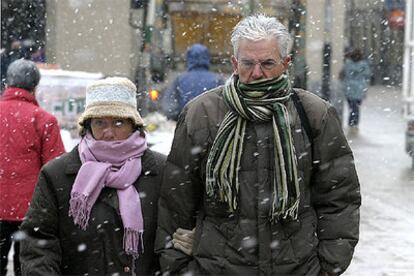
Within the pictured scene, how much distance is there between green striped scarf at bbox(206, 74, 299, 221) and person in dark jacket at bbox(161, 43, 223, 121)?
19.1 feet

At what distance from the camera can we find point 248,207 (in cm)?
348

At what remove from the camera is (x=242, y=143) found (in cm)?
347

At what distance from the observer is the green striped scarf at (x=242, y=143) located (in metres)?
3.45

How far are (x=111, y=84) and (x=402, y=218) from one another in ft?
24.8

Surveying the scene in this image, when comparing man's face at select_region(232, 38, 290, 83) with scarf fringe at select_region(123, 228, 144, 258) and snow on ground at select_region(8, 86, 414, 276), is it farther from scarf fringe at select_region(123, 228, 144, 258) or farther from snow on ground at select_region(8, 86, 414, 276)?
snow on ground at select_region(8, 86, 414, 276)

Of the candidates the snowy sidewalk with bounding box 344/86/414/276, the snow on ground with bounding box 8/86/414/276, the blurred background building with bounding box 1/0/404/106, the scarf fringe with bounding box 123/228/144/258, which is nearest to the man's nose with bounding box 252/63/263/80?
the scarf fringe with bounding box 123/228/144/258

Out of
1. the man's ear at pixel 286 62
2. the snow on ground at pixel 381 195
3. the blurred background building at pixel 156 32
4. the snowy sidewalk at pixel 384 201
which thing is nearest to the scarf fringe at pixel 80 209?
the man's ear at pixel 286 62

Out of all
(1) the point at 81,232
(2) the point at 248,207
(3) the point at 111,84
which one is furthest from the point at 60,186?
(2) the point at 248,207

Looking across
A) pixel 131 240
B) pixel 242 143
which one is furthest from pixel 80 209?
pixel 242 143

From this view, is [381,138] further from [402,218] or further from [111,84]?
[111,84]

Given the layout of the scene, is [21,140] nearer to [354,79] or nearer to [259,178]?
[259,178]

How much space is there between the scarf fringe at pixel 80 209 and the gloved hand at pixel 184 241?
35 centimetres

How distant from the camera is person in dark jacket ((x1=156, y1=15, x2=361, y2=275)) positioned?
3469 mm

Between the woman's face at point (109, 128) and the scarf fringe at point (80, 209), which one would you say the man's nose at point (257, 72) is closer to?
the woman's face at point (109, 128)
